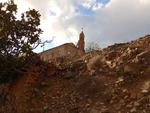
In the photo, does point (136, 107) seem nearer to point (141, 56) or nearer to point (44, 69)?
point (141, 56)

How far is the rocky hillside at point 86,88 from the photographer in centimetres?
600

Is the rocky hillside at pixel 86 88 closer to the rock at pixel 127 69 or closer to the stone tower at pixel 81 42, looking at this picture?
the rock at pixel 127 69

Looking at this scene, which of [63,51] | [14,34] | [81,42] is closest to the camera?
[14,34]

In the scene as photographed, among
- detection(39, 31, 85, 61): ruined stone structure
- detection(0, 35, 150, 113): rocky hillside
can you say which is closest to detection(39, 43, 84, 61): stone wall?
detection(39, 31, 85, 61): ruined stone structure

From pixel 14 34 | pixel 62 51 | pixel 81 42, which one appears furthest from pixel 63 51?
pixel 14 34

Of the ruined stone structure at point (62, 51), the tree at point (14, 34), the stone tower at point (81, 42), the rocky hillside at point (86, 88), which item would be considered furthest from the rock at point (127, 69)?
the stone tower at point (81, 42)

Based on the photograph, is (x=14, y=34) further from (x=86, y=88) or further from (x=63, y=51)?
(x=63, y=51)

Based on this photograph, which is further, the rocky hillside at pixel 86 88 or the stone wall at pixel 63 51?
the stone wall at pixel 63 51

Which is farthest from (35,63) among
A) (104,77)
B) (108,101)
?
(108,101)

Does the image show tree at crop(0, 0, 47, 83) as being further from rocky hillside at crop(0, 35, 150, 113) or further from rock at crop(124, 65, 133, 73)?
rock at crop(124, 65, 133, 73)

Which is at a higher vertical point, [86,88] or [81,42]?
[81,42]

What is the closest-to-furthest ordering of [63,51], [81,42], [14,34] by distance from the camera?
1. [14,34]
2. [63,51]
3. [81,42]

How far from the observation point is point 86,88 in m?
7.42

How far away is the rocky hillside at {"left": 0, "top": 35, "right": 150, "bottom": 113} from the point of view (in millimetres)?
6000
